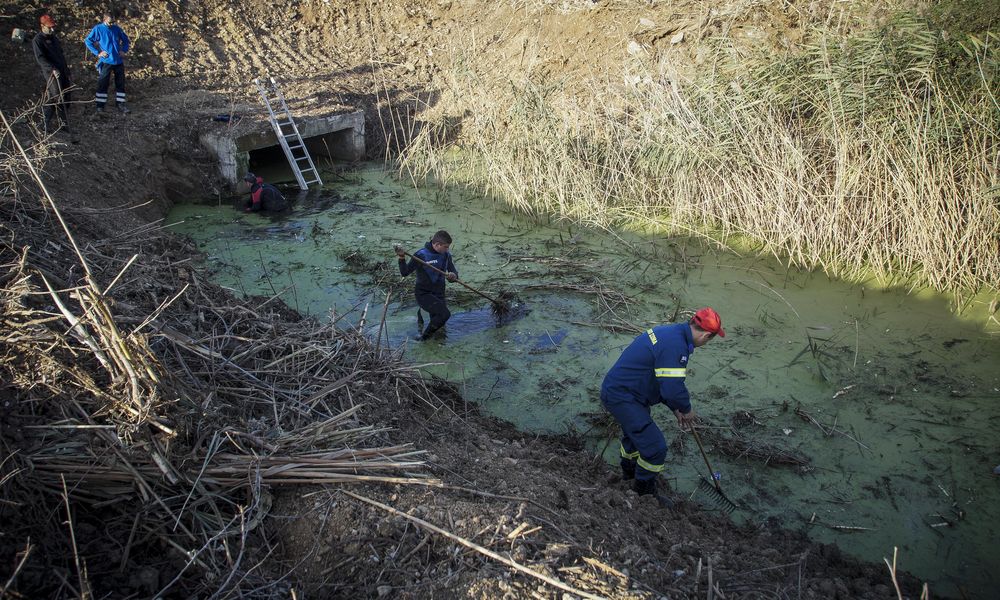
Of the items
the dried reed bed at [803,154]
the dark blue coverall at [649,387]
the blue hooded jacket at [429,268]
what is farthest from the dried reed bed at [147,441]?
the dried reed bed at [803,154]

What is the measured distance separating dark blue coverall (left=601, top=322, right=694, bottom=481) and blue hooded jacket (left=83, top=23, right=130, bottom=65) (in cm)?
1031

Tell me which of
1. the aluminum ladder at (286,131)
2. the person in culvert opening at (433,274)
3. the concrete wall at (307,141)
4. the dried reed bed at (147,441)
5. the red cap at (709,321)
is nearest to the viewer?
the dried reed bed at (147,441)

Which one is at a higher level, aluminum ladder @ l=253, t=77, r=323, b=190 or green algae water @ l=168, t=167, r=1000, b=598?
A: aluminum ladder @ l=253, t=77, r=323, b=190

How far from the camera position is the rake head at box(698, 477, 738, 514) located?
466 cm

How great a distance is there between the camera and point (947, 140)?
7.24 m

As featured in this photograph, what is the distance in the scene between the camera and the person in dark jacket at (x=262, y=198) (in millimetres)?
10422

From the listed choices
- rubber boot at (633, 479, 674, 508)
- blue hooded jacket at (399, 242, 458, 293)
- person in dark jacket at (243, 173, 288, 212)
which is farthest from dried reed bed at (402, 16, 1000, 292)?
rubber boot at (633, 479, 674, 508)

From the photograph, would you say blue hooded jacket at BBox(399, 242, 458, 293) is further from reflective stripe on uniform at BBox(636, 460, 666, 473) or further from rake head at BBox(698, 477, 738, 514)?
rake head at BBox(698, 477, 738, 514)

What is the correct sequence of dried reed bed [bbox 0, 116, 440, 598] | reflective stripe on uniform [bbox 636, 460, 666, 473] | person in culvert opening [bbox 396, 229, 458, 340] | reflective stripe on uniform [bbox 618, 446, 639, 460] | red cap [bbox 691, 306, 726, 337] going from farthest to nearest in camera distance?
person in culvert opening [bbox 396, 229, 458, 340]
reflective stripe on uniform [bbox 618, 446, 639, 460]
reflective stripe on uniform [bbox 636, 460, 666, 473]
red cap [bbox 691, 306, 726, 337]
dried reed bed [bbox 0, 116, 440, 598]

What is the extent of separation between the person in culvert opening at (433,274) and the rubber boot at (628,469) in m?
2.76

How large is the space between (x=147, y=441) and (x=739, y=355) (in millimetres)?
5564

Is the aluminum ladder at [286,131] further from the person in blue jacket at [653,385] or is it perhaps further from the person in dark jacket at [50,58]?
the person in blue jacket at [653,385]

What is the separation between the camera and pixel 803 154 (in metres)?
8.06

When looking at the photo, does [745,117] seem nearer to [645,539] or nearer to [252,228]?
[645,539]
